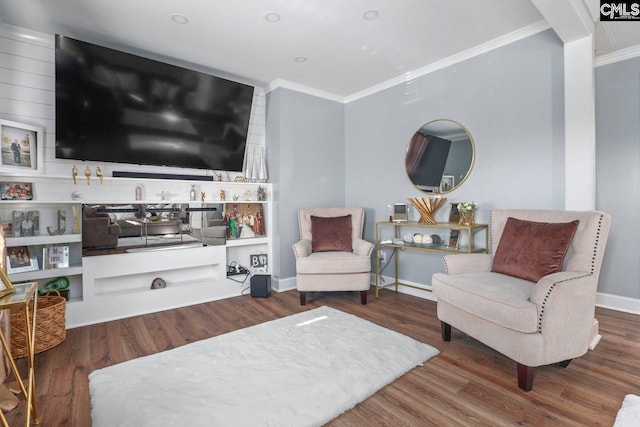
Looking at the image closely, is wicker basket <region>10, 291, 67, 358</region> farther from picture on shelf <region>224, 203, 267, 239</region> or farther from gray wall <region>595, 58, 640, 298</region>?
gray wall <region>595, 58, 640, 298</region>

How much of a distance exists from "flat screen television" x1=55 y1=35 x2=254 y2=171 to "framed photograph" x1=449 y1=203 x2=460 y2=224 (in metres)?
2.45

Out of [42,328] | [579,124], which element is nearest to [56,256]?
[42,328]

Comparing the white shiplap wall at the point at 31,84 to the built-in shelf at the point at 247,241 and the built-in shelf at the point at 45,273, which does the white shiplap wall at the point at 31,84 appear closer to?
the built-in shelf at the point at 45,273

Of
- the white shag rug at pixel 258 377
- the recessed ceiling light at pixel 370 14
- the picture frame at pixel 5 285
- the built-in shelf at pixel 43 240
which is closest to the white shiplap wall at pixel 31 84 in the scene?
the built-in shelf at pixel 43 240

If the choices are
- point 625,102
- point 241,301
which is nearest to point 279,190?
point 241,301

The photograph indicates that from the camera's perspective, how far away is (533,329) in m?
1.71

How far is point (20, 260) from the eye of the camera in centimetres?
260

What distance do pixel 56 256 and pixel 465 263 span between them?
3438 millimetres

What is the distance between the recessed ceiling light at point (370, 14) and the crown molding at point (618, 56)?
2.16 meters

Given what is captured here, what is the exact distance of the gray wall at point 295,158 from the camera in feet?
12.8

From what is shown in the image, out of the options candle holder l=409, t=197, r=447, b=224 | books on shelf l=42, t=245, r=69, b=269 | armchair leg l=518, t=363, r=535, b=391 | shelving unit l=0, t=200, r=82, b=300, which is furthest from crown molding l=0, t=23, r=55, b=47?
armchair leg l=518, t=363, r=535, b=391

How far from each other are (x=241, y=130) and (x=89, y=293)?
2243mm

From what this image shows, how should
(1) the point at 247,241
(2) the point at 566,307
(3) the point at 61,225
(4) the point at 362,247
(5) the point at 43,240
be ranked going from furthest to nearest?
(1) the point at 247,241
(4) the point at 362,247
(3) the point at 61,225
(5) the point at 43,240
(2) the point at 566,307

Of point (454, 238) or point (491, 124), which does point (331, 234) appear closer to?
point (454, 238)
